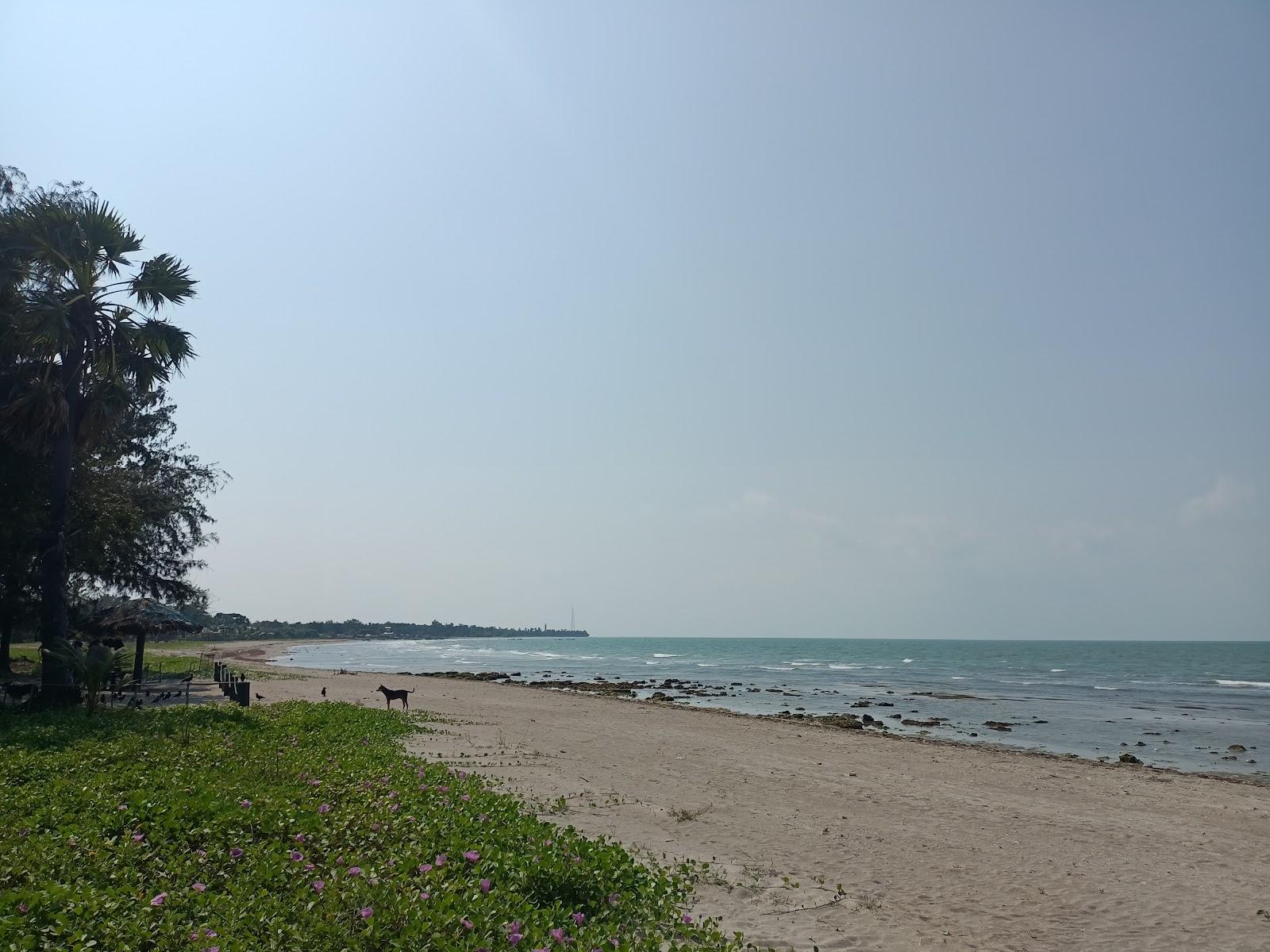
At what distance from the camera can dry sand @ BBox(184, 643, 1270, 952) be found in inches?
309

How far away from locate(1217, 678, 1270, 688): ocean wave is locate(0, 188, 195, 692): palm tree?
246 feet

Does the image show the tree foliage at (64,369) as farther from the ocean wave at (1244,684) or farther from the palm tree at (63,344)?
the ocean wave at (1244,684)

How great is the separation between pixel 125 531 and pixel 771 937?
69.4 feet

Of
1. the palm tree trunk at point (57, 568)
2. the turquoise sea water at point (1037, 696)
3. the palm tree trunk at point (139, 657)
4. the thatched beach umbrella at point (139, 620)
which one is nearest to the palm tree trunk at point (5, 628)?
the thatched beach umbrella at point (139, 620)

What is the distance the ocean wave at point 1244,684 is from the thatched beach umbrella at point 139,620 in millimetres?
72180

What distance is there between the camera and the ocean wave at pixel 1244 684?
63.1 meters

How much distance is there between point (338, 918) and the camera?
5738mm

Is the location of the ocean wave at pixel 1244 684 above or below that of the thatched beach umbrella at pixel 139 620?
below

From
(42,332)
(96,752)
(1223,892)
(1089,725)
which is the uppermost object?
(42,332)

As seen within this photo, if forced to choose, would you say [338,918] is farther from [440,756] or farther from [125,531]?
[125,531]

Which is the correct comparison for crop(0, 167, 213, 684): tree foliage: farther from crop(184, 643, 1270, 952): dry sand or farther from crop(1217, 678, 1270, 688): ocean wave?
crop(1217, 678, 1270, 688): ocean wave

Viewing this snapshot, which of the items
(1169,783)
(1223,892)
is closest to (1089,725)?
(1169,783)

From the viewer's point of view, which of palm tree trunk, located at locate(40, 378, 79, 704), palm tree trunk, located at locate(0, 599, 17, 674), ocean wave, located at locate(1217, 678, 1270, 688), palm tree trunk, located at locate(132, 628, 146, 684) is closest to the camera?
palm tree trunk, located at locate(40, 378, 79, 704)

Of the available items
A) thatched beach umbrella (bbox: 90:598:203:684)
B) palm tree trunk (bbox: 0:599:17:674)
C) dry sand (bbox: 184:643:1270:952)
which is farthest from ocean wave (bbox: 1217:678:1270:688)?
palm tree trunk (bbox: 0:599:17:674)
